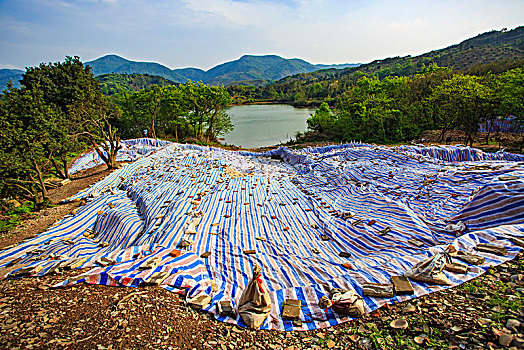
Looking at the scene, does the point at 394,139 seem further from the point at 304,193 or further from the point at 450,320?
the point at 450,320

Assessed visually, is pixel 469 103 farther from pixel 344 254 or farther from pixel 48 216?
pixel 48 216

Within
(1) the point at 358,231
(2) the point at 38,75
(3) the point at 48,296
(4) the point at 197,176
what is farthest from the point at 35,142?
(1) the point at 358,231

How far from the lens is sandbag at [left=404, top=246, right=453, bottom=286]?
2.10 meters

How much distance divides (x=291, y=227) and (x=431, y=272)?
87.9 inches

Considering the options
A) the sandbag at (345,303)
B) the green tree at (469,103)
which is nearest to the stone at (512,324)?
the sandbag at (345,303)

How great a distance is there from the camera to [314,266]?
9.48ft

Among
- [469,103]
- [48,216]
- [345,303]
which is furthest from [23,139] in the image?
[469,103]

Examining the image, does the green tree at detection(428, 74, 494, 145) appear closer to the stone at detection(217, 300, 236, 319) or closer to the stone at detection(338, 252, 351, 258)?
the stone at detection(338, 252, 351, 258)

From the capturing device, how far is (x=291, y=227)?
410 centimetres

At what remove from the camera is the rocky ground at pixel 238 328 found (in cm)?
166

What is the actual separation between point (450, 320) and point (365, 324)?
63cm

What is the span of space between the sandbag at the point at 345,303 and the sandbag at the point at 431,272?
64cm

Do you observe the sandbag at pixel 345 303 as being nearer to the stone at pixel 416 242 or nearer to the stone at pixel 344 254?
the stone at pixel 344 254

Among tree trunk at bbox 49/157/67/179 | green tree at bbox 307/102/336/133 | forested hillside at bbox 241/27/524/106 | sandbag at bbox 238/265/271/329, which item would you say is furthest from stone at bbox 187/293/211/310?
forested hillside at bbox 241/27/524/106
